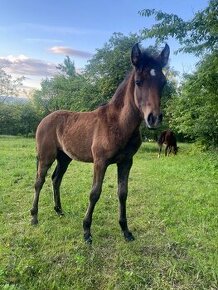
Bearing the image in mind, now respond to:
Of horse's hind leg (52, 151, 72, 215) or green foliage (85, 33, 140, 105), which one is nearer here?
horse's hind leg (52, 151, 72, 215)

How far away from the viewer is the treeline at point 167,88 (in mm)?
9227

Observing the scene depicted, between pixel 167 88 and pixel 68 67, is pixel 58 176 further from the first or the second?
pixel 68 67

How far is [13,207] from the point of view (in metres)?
6.29

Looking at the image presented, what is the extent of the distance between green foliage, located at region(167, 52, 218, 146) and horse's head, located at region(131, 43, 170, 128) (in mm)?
5678

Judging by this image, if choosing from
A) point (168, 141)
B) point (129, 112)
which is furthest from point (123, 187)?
point (168, 141)

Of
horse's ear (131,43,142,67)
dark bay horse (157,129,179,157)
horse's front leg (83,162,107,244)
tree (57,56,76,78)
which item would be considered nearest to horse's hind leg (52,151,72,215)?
horse's front leg (83,162,107,244)

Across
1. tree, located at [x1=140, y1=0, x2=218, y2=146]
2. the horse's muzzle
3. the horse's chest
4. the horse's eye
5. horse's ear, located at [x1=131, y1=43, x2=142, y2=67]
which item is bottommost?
the horse's chest

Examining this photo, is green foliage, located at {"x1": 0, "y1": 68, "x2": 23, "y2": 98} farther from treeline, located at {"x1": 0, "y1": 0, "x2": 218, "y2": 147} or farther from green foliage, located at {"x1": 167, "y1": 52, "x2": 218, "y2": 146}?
green foliage, located at {"x1": 167, "y1": 52, "x2": 218, "y2": 146}

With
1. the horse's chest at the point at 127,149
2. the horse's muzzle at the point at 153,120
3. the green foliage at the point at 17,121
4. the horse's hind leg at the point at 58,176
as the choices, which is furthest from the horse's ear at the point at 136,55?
the green foliage at the point at 17,121

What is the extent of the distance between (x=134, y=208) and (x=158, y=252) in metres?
1.96

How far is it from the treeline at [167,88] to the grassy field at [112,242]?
2555 millimetres

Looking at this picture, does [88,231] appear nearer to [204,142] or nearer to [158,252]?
[158,252]

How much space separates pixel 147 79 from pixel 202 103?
33.3 feet

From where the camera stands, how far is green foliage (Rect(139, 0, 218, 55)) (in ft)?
29.1
